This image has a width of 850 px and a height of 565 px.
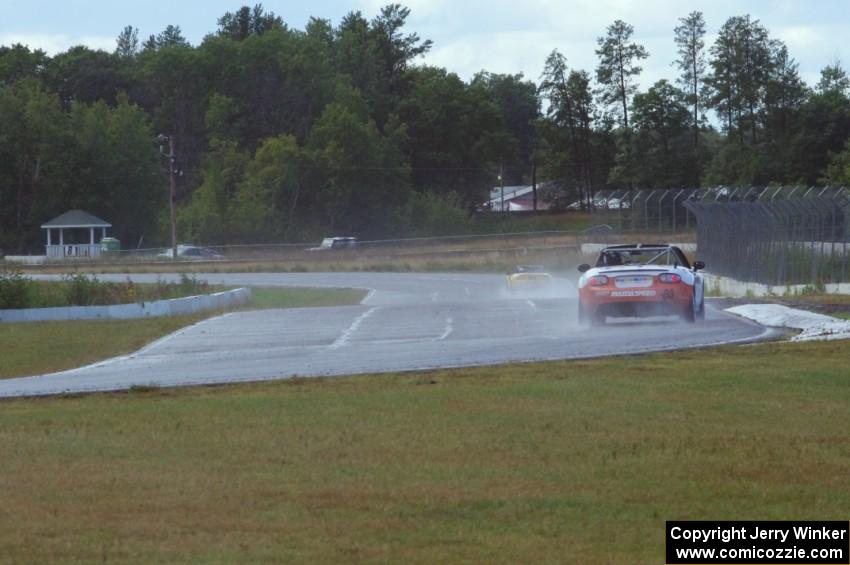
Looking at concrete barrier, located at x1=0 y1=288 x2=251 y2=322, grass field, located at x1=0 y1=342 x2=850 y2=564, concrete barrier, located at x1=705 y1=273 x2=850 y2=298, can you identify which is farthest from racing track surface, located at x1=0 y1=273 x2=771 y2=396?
concrete barrier, located at x1=705 y1=273 x2=850 y2=298

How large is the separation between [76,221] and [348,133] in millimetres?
24801

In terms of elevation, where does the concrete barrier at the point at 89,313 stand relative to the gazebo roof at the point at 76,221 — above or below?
below

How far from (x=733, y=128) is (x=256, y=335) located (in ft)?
250

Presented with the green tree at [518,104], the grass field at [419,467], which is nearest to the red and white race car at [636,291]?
the grass field at [419,467]

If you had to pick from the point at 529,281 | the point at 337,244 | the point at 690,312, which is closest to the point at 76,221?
the point at 337,244

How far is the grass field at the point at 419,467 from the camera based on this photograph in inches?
271

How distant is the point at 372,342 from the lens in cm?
2088

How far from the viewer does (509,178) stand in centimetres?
15612

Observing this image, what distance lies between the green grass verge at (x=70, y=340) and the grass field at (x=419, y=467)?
9154 millimetres

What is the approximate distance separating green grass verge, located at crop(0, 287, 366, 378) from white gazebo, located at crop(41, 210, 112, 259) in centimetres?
5405

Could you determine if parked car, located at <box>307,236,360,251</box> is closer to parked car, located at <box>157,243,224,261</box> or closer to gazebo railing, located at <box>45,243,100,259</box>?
parked car, located at <box>157,243,224,261</box>

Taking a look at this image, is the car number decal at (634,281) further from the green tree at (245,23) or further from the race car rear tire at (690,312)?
the green tree at (245,23)

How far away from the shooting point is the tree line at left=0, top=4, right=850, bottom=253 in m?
92.6

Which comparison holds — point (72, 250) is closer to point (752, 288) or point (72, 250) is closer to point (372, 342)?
point (752, 288)
